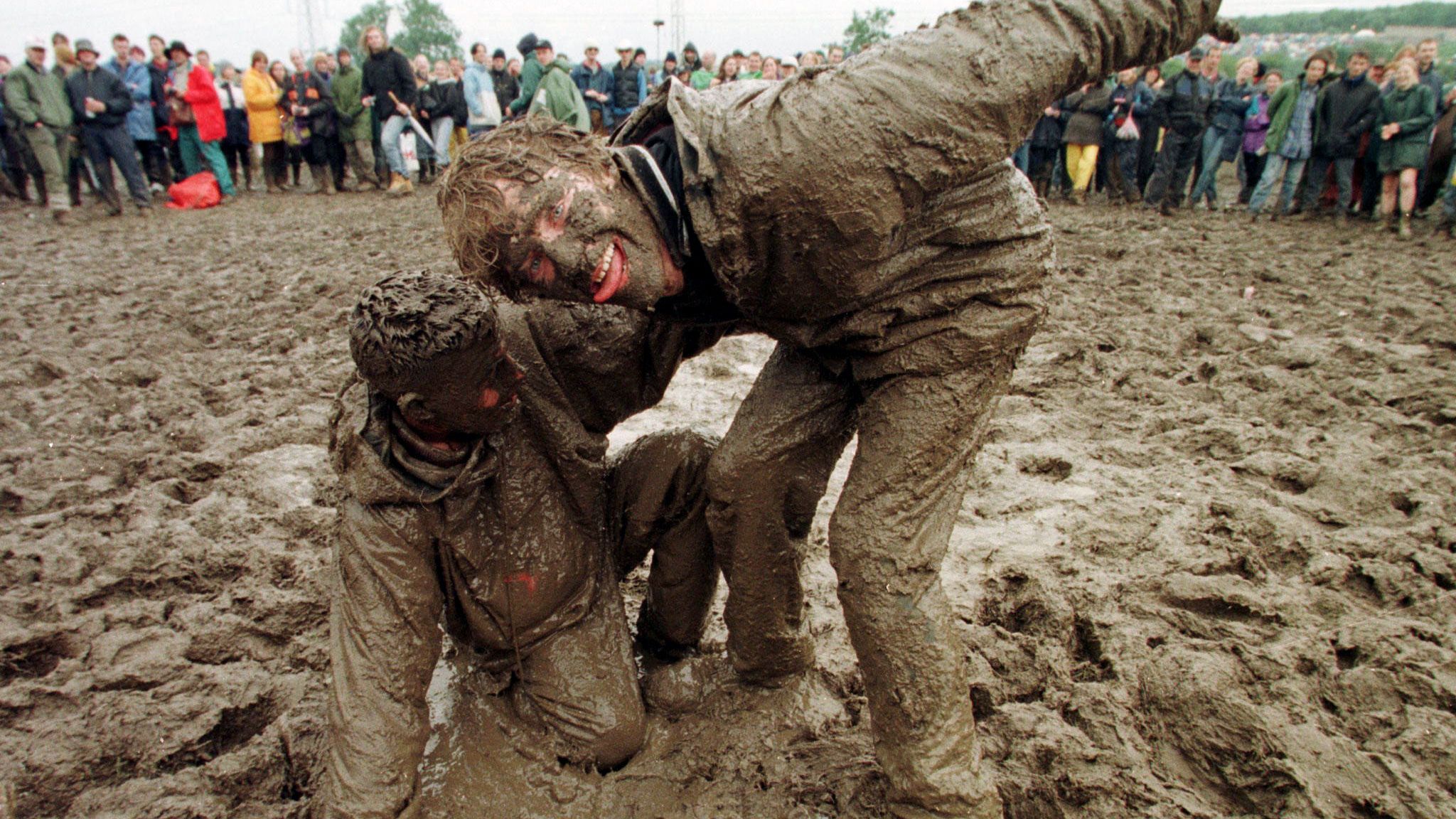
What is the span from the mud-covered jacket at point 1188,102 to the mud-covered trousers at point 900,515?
32.0 feet

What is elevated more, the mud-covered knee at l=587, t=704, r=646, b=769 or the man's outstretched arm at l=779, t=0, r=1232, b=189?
the man's outstretched arm at l=779, t=0, r=1232, b=189

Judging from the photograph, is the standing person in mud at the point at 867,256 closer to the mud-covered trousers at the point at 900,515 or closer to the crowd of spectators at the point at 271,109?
the mud-covered trousers at the point at 900,515

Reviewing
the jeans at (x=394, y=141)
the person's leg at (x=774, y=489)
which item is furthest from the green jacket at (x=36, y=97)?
the person's leg at (x=774, y=489)

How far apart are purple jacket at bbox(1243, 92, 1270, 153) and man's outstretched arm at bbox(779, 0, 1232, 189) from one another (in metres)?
10.6

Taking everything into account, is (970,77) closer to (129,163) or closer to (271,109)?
(129,163)

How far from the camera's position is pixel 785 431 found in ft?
7.79

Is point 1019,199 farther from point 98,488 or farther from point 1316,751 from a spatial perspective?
point 98,488

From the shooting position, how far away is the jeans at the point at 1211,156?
1059 centimetres

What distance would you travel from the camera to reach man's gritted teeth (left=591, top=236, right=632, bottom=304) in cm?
197

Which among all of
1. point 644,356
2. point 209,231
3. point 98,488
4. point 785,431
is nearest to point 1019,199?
point 785,431

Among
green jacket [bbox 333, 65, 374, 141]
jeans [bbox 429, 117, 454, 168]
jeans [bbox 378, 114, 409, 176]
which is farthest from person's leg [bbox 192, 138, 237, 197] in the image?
jeans [bbox 429, 117, 454, 168]

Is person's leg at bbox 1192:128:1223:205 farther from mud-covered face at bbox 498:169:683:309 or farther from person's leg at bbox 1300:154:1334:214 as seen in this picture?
mud-covered face at bbox 498:169:683:309

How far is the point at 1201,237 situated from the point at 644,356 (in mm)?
7899

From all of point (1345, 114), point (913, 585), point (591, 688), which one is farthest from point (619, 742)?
point (1345, 114)
